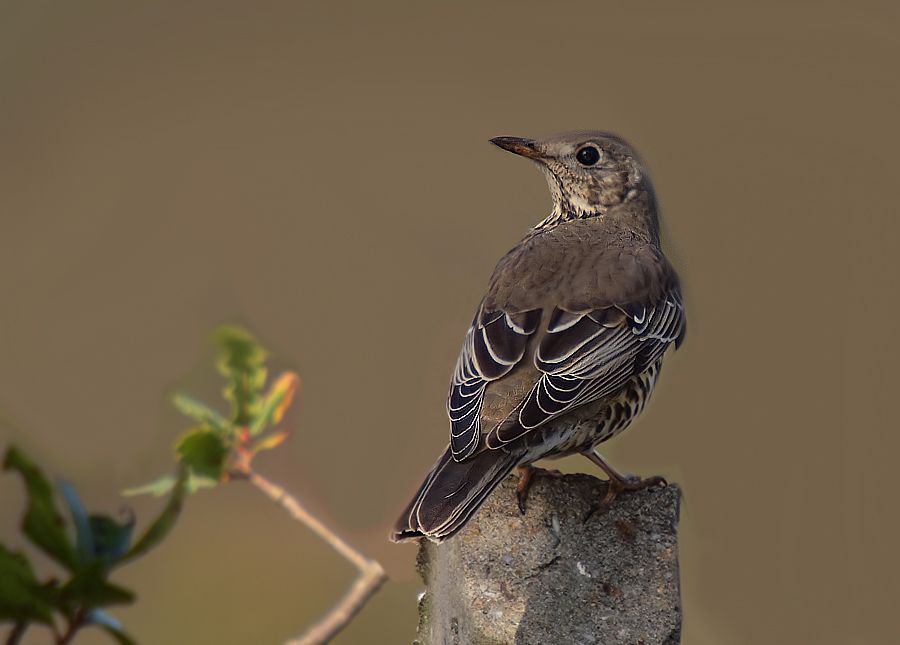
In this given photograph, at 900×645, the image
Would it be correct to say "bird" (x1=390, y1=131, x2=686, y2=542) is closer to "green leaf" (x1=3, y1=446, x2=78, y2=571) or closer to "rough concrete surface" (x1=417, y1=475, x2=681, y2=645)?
"rough concrete surface" (x1=417, y1=475, x2=681, y2=645)

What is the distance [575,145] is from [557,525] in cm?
241

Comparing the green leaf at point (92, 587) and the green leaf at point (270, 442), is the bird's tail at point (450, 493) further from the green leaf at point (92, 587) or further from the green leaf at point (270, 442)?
the green leaf at point (92, 587)

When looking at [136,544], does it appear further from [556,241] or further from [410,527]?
[556,241]

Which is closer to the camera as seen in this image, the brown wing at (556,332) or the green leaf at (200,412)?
the green leaf at (200,412)

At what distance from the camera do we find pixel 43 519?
0.98 m

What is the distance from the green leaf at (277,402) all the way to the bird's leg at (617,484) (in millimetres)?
1966

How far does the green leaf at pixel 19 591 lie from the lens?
37.8 inches

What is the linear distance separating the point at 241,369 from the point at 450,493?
1.77 meters

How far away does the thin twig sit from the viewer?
5.53 feet

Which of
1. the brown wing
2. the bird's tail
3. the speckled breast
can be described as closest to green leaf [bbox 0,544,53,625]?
the bird's tail

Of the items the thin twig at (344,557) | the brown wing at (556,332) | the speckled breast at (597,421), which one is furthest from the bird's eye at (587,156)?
the thin twig at (344,557)

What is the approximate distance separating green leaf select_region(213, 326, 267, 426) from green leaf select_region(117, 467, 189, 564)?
889 mm

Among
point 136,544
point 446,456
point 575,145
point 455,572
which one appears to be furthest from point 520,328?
point 136,544

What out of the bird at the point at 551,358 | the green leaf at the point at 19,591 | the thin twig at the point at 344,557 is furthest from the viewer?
the bird at the point at 551,358
